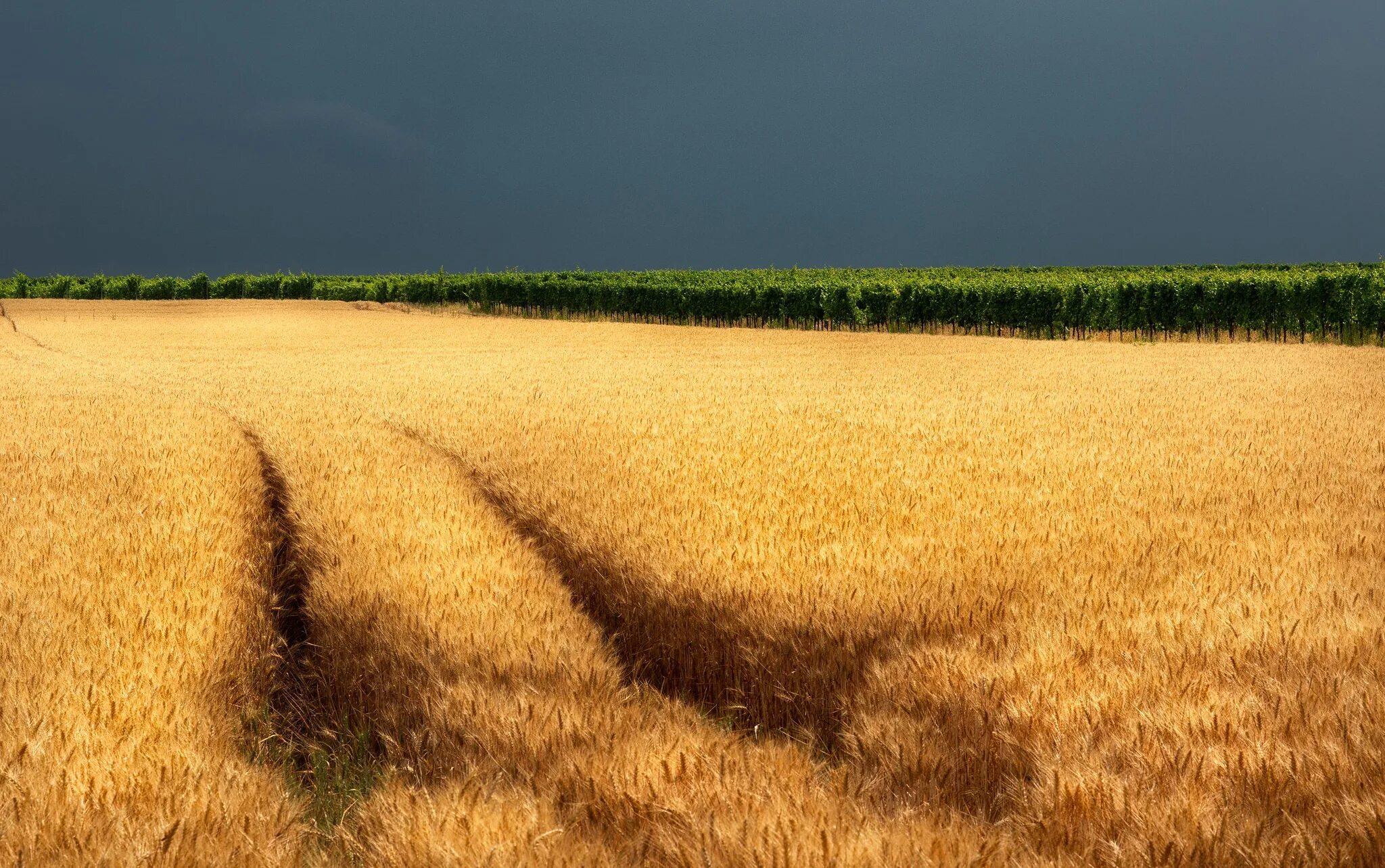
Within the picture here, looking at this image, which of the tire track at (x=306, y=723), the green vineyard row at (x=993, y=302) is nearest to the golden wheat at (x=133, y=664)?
the tire track at (x=306, y=723)

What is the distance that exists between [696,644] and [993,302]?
33.7 m

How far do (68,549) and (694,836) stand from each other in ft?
13.5

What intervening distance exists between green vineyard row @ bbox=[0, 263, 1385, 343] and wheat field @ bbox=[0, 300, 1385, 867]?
2454cm

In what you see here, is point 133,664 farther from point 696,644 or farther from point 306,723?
point 696,644

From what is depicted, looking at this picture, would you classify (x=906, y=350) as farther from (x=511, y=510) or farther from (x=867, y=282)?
(x=511, y=510)

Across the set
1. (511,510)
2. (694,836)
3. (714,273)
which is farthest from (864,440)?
(714,273)

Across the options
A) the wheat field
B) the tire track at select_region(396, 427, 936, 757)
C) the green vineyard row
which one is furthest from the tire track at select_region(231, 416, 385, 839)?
the green vineyard row

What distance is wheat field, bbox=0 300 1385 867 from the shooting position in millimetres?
2662

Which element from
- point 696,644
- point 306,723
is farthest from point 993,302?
point 306,723

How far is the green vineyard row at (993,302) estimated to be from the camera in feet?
99.9

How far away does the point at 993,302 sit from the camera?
36.1 meters

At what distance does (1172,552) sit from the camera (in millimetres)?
5062

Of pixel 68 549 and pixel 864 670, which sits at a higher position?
pixel 68 549

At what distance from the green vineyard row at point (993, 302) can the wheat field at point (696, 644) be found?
24.5 m
